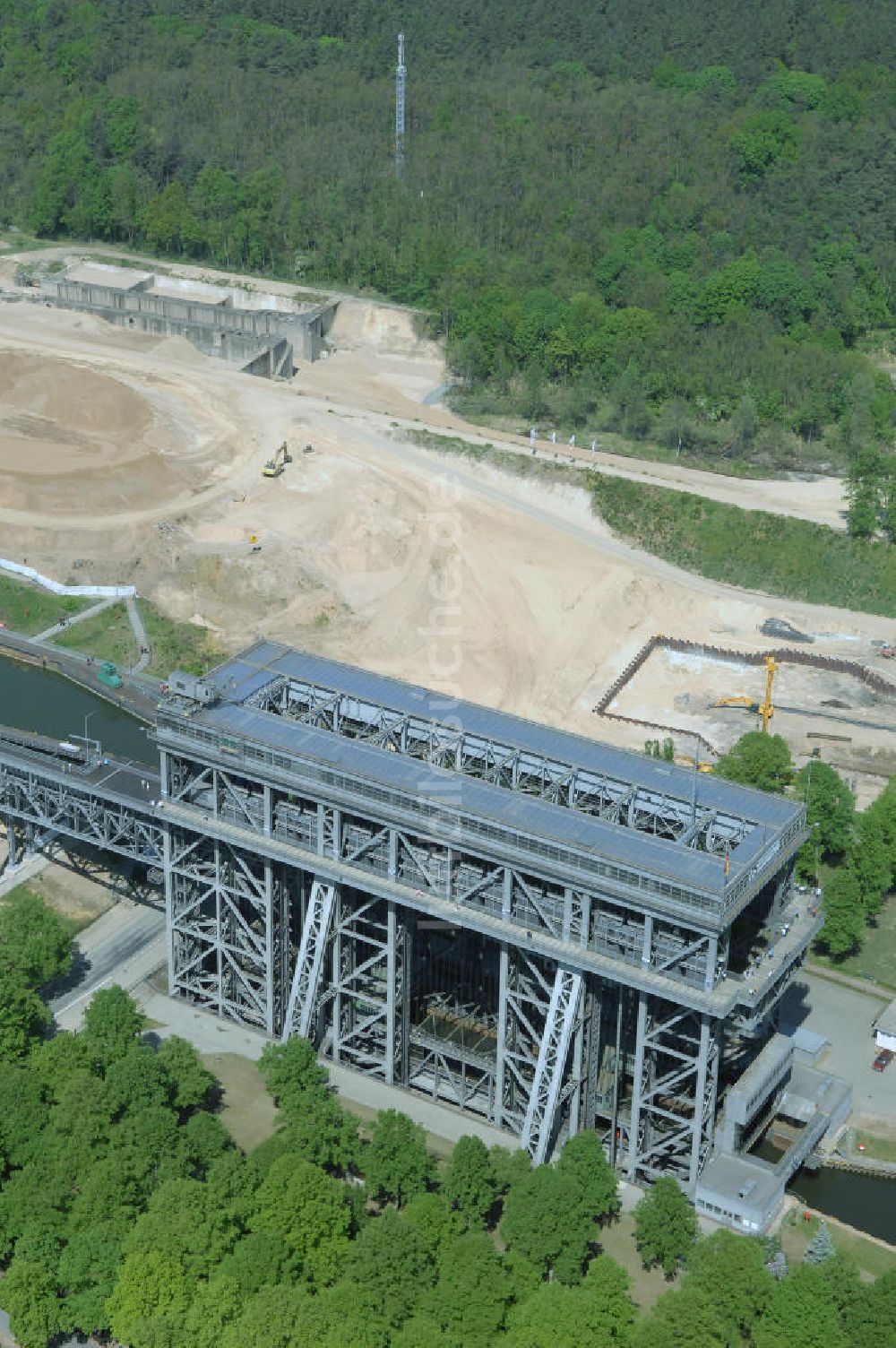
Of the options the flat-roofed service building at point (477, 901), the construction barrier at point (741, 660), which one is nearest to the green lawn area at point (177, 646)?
the construction barrier at point (741, 660)

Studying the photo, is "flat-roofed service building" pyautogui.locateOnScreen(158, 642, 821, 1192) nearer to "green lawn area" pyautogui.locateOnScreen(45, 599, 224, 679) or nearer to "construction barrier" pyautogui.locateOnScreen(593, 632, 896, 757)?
"green lawn area" pyautogui.locateOnScreen(45, 599, 224, 679)

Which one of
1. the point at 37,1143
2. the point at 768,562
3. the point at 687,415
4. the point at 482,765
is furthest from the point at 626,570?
the point at 37,1143

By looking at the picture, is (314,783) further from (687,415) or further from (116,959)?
(687,415)

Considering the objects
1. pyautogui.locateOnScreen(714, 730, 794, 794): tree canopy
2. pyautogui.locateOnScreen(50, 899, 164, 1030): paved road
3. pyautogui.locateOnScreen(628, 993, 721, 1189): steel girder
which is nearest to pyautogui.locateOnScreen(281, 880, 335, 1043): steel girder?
pyautogui.locateOnScreen(50, 899, 164, 1030): paved road

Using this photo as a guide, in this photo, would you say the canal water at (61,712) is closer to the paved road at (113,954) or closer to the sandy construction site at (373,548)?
the sandy construction site at (373,548)

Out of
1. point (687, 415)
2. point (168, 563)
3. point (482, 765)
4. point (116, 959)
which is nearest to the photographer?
point (482, 765)
